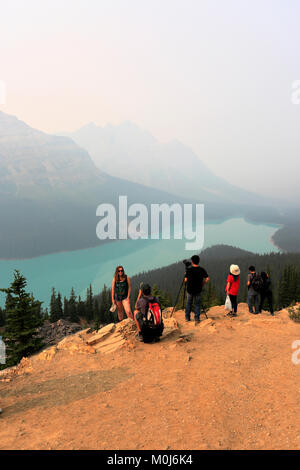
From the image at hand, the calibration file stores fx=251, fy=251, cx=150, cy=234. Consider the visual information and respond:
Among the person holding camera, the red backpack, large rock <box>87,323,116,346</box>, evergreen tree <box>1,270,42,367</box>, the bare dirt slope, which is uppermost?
the person holding camera

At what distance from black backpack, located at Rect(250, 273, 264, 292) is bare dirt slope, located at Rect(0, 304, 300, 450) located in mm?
2962

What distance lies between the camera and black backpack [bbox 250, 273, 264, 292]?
12922mm

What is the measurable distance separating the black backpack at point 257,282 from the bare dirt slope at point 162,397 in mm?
2962

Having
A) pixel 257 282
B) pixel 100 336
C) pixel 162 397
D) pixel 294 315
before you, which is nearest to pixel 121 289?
pixel 100 336

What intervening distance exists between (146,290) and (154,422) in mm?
4290

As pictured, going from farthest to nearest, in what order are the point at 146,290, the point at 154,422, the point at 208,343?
1. the point at 208,343
2. the point at 146,290
3. the point at 154,422

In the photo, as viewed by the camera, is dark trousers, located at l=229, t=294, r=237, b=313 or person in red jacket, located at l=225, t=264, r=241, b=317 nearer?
person in red jacket, located at l=225, t=264, r=241, b=317

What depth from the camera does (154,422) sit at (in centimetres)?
516

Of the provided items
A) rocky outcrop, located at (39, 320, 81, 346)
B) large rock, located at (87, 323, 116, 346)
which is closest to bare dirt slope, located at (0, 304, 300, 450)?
large rock, located at (87, 323, 116, 346)

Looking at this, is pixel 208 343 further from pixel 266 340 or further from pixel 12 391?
pixel 12 391

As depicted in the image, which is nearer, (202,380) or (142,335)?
(202,380)

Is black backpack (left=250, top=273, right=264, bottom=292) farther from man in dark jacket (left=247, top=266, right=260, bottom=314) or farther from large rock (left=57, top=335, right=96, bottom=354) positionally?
large rock (left=57, top=335, right=96, bottom=354)
